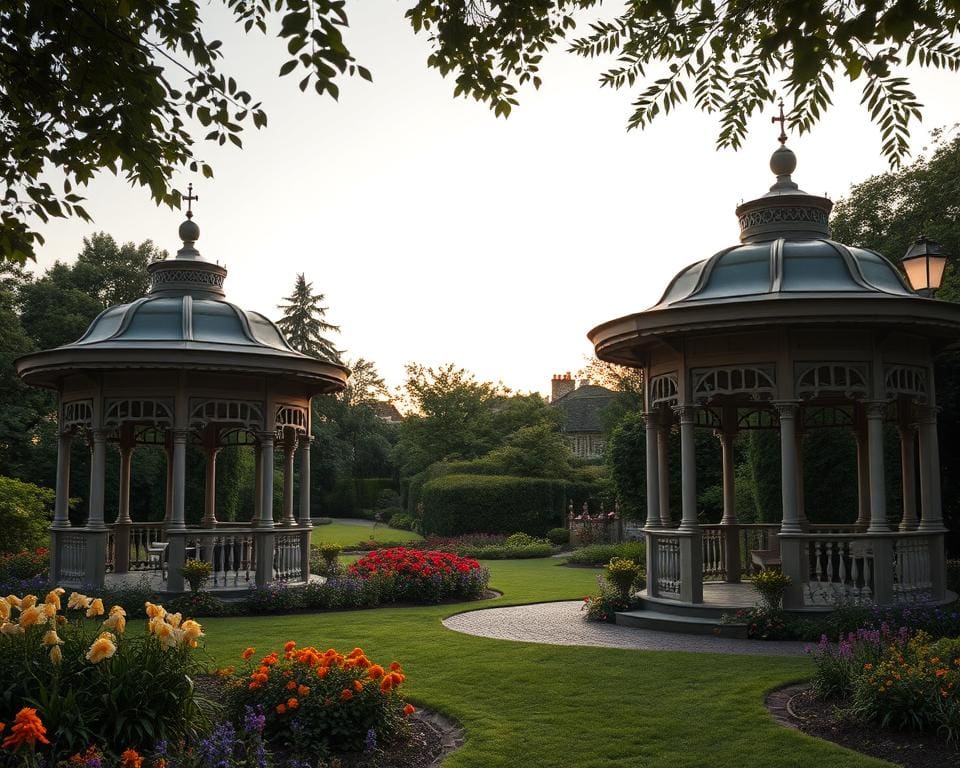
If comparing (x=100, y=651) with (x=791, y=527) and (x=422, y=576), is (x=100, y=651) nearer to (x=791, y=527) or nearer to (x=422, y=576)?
(x=791, y=527)

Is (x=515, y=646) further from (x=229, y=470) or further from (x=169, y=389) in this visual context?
(x=229, y=470)

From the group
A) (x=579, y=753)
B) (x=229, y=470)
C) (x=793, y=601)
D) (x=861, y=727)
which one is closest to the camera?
(x=579, y=753)

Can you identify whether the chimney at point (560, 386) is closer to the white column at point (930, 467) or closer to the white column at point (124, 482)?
the white column at point (124, 482)

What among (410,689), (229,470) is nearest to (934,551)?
(410,689)

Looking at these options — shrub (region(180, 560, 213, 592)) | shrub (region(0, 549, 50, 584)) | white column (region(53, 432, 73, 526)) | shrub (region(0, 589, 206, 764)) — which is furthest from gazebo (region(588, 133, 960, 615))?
shrub (region(0, 549, 50, 584))

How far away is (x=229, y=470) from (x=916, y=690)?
25.4 m

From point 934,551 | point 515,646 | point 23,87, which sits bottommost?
point 515,646

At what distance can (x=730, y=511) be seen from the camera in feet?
53.1

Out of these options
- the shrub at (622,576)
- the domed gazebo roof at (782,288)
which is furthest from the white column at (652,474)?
the domed gazebo roof at (782,288)

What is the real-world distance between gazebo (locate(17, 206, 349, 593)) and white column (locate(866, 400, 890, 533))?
345 inches

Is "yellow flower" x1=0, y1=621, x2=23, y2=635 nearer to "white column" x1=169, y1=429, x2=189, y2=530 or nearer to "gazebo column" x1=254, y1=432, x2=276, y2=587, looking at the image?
"white column" x1=169, y1=429, x2=189, y2=530

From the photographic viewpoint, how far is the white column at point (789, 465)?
11977 millimetres

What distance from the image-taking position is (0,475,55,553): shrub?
19.8m

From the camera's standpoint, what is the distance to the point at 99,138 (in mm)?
6051
